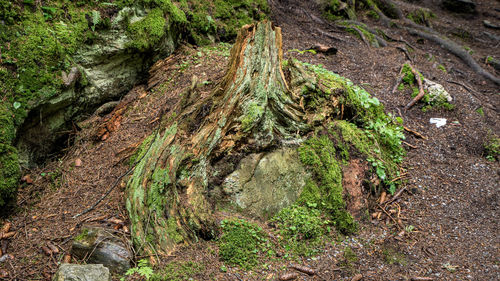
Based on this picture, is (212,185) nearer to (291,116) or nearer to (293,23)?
(291,116)

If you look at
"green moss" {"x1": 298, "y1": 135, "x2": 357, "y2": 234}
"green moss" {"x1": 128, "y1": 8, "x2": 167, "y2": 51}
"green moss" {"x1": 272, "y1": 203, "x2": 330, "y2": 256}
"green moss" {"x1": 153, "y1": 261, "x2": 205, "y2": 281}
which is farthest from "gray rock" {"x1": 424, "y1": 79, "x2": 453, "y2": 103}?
"green moss" {"x1": 153, "y1": 261, "x2": 205, "y2": 281}

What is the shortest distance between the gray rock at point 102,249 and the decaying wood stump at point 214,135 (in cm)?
20

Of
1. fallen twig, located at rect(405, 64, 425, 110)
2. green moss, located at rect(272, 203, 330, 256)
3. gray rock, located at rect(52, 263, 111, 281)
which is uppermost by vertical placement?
gray rock, located at rect(52, 263, 111, 281)

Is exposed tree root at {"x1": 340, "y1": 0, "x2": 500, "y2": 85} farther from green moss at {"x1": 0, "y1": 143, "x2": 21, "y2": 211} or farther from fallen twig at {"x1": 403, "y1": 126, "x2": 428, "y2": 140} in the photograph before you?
green moss at {"x1": 0, "y1": 143, "x2": 21, "y2": 211}

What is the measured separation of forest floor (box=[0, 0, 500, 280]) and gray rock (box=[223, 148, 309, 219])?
2.56ft

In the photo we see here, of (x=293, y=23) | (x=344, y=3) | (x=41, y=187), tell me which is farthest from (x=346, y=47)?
(x=41, y=187)

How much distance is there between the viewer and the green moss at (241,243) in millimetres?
3857

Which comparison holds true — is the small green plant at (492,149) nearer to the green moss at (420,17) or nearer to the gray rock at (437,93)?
the gray rock at (437,93)

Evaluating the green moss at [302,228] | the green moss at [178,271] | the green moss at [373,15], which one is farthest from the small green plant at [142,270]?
the green moss at [373,15]

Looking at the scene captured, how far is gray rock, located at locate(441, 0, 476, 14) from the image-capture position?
14.2 meters

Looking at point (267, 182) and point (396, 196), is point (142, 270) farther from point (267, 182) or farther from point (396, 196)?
point (396, 196)

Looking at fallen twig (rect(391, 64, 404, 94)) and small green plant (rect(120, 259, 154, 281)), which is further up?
small green plant (rect(120, 259, 154, 281))

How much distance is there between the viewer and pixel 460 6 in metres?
14.2

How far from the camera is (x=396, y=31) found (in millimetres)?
11703
